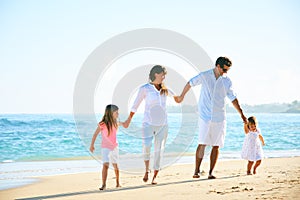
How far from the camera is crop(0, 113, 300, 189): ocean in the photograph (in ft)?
30.9

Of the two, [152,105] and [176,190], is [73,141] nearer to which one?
[152,105]

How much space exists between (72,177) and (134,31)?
3.67 m

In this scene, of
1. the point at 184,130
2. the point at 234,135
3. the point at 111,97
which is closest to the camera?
the point at 111,97

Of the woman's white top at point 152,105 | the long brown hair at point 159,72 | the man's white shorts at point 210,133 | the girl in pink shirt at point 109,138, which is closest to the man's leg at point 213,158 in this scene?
the man's white shorts at point 210,133

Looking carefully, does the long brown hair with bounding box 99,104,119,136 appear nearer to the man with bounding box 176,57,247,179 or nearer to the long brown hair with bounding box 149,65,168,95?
the long brown hair with bounding box 149,65,168,95

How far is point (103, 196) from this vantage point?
200 inches

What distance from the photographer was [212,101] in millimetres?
6293

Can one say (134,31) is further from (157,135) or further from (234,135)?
(234,135)

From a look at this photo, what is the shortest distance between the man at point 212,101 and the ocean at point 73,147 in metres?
2.15

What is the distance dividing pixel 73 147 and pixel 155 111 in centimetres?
1159

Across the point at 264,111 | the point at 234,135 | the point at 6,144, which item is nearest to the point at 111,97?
the point at 6,144

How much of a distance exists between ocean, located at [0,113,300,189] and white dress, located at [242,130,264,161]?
1494 mm

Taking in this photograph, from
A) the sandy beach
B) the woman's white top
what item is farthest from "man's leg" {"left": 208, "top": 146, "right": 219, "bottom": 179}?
the woman's white top

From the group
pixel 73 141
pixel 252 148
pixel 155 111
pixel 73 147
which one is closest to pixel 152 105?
pixel 155 111
